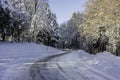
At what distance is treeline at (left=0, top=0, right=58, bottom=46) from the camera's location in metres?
40.9

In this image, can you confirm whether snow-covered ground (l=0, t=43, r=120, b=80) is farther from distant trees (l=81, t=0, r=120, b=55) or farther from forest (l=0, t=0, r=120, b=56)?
forest (l=0, t=0, r=120, b=56)

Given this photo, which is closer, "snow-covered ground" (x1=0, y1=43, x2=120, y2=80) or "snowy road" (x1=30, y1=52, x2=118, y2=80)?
"snowy road" (x1=30, y1=52, x2=118, y2=80)

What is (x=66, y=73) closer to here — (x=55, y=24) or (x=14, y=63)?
(x=14, y=63)

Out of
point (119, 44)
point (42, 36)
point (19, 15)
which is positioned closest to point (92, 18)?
point (119, 44)

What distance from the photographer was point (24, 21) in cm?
4981

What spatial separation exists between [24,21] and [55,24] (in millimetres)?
39074

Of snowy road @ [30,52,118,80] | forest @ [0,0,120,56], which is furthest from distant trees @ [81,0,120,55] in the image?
snowy road @ [30,52,118,80]

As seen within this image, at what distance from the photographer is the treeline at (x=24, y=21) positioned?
40859 mm

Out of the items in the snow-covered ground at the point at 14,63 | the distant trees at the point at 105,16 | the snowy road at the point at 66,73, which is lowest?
the snowy road at the point at 66,73

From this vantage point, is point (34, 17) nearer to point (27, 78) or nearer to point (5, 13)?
point (5, 13)

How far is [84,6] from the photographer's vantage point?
29281mm

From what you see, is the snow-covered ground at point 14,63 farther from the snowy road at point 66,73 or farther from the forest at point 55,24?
the forest at point 55,24

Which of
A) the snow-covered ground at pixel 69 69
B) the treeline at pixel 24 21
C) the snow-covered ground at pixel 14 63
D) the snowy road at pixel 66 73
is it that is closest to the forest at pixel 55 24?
the treeline at pixel 24 21

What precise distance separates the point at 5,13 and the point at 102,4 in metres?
20.9
